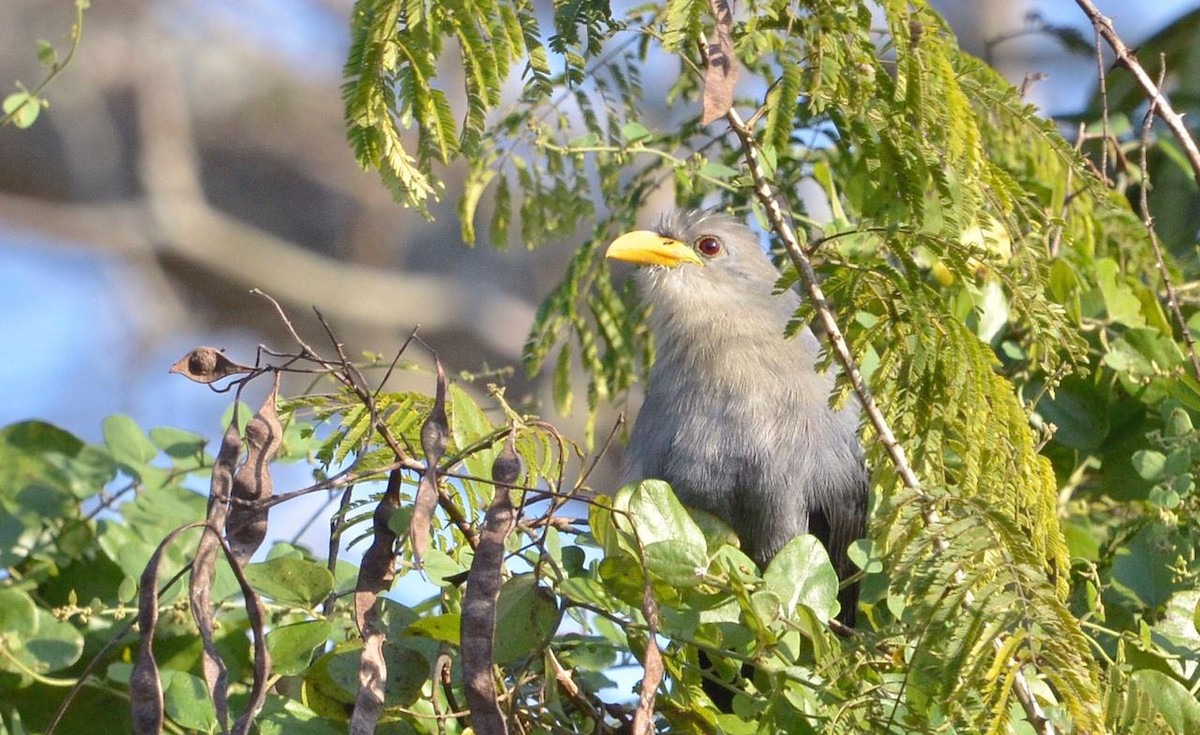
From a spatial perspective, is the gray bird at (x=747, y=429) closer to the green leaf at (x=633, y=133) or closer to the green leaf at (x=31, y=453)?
the green leaf at (x=633, y=133)

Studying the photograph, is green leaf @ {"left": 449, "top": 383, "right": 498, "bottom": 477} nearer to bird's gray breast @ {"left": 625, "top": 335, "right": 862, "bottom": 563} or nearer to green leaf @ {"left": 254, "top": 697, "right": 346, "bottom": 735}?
green leaf @ {"left": 254, "top": 697, "right": 346, "bottom": 735}

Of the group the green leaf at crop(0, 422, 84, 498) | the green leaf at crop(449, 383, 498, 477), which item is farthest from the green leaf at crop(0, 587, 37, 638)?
the green leaf at crop(449, 383, 498, 477)

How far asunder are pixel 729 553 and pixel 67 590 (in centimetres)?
159

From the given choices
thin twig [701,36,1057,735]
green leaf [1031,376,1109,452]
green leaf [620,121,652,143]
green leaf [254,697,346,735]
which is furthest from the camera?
green leaf [620,121,652,143]

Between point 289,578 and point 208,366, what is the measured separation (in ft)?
1.49

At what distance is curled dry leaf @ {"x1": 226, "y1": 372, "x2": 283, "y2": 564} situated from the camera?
210 cm

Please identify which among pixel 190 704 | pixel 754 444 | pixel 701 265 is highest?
pixel 701 265

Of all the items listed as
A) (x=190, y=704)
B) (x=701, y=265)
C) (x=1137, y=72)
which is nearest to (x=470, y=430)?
(x=190, y=704)

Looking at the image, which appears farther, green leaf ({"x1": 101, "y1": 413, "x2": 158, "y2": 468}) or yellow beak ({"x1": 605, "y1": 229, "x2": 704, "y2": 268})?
yellow beak ({"x1": 605, "y1": 229, "x2": 704, "y2": 268})

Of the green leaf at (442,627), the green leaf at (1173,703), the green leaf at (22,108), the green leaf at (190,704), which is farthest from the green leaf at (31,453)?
the green leaf at (1173,703)

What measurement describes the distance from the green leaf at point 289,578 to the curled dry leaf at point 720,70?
0.93 m

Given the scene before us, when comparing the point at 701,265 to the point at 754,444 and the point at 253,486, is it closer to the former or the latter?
the point at 754,444

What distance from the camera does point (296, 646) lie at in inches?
92.6

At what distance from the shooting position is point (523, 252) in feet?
42.1
